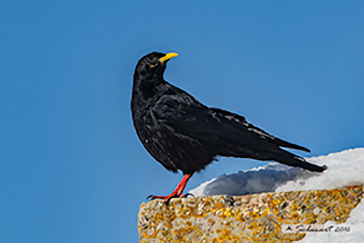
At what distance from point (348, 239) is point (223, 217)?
107 centimetres

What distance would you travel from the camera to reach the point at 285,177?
179 inches

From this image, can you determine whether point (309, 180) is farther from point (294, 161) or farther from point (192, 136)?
point (192, 136)

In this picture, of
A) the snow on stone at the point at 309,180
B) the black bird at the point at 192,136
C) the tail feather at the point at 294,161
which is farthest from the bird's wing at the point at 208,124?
the snow on stone at the point at 309,180

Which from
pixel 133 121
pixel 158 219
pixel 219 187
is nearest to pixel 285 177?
pixel 219 187

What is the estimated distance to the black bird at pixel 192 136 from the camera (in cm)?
456

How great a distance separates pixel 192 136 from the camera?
471 centimetres

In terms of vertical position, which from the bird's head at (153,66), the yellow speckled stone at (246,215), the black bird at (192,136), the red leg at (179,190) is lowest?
the yellow speckled stone at (246,215)

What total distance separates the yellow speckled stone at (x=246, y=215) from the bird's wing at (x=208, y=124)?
2.54ft

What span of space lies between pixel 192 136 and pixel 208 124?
0.22 m

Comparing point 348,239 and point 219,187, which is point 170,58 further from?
point 348,239

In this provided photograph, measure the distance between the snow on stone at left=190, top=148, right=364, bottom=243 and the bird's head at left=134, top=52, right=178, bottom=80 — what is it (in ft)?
4.56

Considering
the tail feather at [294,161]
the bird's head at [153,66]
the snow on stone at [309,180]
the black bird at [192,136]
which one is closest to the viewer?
the snow on stone at [309,180]

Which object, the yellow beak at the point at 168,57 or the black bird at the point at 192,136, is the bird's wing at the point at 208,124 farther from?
the yellow beak at the point at 168,57

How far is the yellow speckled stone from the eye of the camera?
3791 mm
